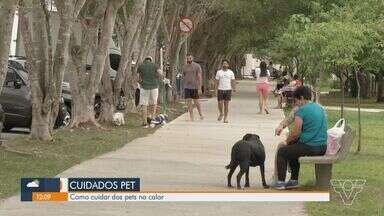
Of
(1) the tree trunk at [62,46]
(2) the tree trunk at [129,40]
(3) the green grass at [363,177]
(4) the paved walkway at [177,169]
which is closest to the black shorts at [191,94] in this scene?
(4) the paved walkway at [177,169]

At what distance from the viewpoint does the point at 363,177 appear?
38.3 ft

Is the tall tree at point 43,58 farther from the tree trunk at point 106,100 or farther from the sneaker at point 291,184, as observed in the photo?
the sneaker at point 291,184

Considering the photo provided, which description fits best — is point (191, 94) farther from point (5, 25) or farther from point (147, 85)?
point (5, 25)

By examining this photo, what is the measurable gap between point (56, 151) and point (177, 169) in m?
2.44

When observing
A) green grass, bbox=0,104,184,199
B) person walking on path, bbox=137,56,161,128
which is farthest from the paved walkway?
person walking on path, bbox=137,56,161,128

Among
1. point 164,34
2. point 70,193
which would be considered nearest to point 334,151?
point 70,193

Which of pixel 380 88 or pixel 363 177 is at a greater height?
pixel 380 88

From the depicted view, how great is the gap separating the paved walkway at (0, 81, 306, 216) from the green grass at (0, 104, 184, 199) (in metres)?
0.30

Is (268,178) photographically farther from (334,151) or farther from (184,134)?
(184,134)

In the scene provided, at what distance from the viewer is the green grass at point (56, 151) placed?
10.8 metres

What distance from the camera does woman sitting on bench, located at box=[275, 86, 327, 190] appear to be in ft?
33.2

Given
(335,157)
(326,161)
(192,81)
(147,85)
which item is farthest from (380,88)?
(326,161)

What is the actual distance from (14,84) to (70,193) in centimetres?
973

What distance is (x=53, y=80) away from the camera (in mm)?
14164
